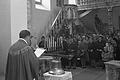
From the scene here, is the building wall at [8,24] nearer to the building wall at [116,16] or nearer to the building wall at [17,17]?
the building wall at [17,17]

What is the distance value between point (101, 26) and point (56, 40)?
3646mm

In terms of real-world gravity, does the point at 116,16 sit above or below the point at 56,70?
above

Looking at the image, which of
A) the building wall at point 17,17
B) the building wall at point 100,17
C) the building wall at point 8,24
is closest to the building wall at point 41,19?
the building wall at point 100,17

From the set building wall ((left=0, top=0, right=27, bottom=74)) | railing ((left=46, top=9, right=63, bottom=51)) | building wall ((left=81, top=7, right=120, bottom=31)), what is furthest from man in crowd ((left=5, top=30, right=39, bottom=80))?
building wall ((left=81, top=7, right=120, bottom=31))

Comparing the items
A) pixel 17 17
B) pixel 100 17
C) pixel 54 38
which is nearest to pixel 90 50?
pixel 54 38

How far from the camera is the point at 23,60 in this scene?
3629 mm

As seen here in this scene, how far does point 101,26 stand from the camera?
13.4 meters

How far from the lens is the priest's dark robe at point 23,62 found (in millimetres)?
3631

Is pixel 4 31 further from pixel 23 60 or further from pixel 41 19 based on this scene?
pixel 41 19

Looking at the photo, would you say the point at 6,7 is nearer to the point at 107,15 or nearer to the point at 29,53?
the point at 29,53

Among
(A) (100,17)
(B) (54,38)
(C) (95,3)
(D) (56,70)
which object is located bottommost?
(D) (56,70)

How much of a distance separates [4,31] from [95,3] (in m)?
8.93

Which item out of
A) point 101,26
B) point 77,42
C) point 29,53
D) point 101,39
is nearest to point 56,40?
point 77,42

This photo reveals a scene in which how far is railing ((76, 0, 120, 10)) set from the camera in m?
12.9
